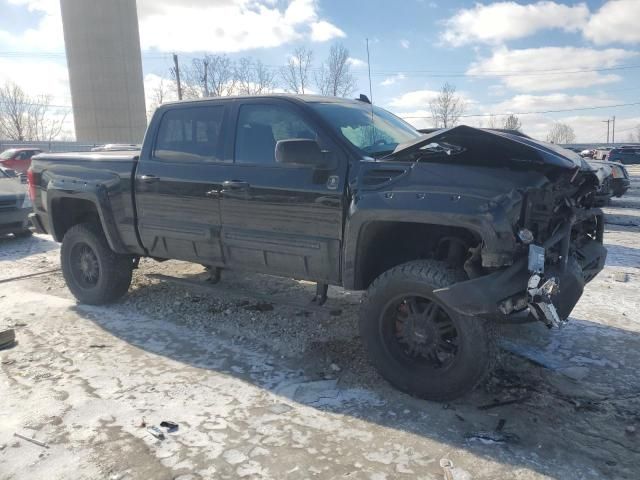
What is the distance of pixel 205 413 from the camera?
10.7 ft

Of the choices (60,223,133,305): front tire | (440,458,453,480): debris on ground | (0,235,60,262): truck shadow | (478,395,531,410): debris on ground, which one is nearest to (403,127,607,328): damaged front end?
(478,395,531,410): debris on ground

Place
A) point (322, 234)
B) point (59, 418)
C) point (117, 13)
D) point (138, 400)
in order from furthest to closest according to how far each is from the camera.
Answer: point (117, 13) < point (322, 234) < point (138, 400) < point (59, 418)

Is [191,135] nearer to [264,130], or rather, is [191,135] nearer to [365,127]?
[264,130]

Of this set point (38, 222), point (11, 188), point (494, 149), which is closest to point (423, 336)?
point (494, 149)

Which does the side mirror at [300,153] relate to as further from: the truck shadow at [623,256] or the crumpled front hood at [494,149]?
the truck shadow at [623,256]

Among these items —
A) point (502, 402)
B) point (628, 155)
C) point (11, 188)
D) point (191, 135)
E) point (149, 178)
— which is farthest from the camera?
point (628, 155)

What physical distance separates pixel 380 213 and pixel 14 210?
26.0 ft

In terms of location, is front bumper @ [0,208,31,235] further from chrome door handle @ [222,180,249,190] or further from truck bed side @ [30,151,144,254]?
chrome door handle @ [222,180,249,190]

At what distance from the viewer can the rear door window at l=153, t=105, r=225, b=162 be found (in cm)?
446

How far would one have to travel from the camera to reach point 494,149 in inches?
125

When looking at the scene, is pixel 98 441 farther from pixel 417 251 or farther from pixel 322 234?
pixel 417 251

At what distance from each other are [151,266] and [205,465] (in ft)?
15.2

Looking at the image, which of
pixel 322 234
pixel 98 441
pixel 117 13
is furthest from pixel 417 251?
pixel 117 13

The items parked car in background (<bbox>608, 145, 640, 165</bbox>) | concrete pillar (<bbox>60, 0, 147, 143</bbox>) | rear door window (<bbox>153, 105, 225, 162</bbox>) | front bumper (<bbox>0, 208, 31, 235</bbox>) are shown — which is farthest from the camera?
concrete pillar (<bbox>60, 0, 147, 143</bbox>)
